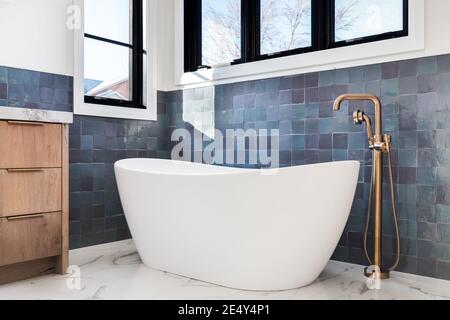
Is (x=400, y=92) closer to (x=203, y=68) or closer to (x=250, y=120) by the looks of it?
(x=250, y=120)

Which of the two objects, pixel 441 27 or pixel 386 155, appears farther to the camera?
pixel 386 155

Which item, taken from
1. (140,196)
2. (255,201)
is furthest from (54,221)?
(255,201)

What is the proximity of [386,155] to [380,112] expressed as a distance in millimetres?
255

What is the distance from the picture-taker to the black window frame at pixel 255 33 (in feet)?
8.06

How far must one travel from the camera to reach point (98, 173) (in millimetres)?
2754

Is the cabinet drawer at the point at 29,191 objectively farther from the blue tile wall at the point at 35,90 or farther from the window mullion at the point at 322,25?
the window mullion at the point at 322,25

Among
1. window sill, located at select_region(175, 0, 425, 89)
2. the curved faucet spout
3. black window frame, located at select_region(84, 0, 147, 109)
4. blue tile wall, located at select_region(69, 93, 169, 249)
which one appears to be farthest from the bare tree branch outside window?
blue tile wall, located at select_region(69, 93, 169, 249)

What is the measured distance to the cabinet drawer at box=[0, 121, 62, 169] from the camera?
1.90 meters

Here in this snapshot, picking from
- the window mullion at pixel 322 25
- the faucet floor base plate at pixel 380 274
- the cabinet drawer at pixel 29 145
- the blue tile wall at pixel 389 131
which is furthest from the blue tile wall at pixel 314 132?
the cabinet drawer at pixel 29 145

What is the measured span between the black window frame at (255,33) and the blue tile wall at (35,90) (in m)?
1.01

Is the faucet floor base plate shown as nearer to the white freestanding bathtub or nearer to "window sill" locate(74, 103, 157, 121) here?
the white freestanding bathtub

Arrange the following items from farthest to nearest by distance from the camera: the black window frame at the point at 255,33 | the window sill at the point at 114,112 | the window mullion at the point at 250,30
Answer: the window mullion at the point at 250,30 < the window sill at the point at 114,112 < the black window frame at the point at 255,33

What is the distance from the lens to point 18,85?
2.34 m
